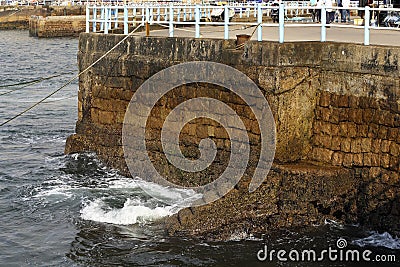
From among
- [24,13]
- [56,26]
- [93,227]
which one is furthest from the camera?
[24,13]

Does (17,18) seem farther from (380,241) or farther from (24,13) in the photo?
(380,241)

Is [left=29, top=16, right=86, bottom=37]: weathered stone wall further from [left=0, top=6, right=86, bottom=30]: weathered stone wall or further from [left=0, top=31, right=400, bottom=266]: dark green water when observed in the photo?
[left=0, top=31, right=400, bottom=266]: dark green water

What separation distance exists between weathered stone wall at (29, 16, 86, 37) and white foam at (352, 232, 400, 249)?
154ft

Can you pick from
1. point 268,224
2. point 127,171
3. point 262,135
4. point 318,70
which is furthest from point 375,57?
point 127,171

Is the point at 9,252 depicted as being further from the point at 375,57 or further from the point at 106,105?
the point at 375,57

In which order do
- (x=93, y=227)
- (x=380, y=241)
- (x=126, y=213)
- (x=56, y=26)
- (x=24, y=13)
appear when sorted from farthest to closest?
(x=24, y=13)
(x=56, y=26)
(x=126, y=213)
(x=93, y=227)
(x=380, y=241)

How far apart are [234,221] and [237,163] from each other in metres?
1.32

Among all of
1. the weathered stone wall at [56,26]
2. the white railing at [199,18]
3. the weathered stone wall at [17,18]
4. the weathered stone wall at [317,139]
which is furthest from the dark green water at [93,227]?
the weathered stone wall at [17,18]

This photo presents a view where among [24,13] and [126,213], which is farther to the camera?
[24,13]

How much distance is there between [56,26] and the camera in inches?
2288

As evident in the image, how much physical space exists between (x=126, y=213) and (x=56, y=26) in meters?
46.5

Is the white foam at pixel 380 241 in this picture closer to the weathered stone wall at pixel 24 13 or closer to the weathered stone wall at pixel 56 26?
the weathered stone wall at pixel 56 26

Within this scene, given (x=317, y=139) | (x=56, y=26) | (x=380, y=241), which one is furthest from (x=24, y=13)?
(x=380, y=241)

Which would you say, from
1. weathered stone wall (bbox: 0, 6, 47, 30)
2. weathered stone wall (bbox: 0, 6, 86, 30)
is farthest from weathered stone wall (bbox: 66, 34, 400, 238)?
weathered stone wall (bbox: 0, 6, 47, 30)
